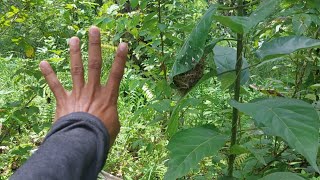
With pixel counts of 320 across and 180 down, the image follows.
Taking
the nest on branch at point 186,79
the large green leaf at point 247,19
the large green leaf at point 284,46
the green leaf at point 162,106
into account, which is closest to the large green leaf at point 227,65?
the large green leaf at point 284,46

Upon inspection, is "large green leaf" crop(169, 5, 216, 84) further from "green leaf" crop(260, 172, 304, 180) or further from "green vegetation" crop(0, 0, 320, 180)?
"green leaf" crop(260, 172, 304, 180)

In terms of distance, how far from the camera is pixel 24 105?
2.18 meters

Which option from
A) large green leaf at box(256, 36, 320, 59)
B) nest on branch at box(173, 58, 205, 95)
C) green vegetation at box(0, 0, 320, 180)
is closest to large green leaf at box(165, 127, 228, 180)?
green vegetation at box(0, 0, 320, 180)

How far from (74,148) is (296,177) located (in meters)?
0.59

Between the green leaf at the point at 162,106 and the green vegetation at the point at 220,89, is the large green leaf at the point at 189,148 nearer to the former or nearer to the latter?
the green vegetation at the point at 220,89

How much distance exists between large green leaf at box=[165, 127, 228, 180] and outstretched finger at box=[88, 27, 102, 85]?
261 millimetres

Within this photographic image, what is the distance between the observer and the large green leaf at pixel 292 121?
883mm

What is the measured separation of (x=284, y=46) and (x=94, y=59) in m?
0.51

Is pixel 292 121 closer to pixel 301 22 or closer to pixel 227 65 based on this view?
pixel 227 65

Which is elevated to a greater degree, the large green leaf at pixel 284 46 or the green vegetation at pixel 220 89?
the large green leaf at pixel 284 46

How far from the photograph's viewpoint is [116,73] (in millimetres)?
1082

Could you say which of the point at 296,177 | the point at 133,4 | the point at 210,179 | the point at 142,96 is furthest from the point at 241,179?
the point at 142,96

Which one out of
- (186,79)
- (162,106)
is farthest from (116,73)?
(186,79)

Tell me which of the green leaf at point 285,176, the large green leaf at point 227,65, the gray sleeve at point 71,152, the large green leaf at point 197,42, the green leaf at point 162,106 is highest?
the large green leaf at point 197,42
